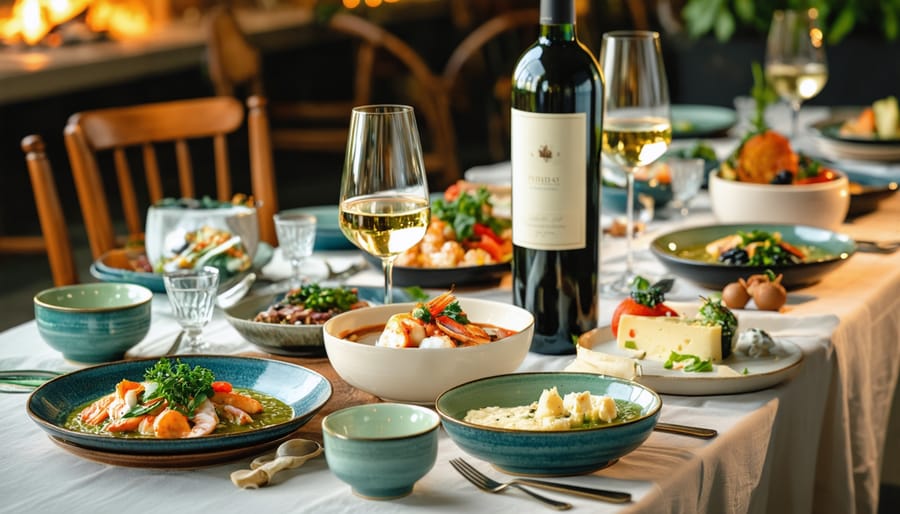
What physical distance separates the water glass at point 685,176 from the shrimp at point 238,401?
119cm

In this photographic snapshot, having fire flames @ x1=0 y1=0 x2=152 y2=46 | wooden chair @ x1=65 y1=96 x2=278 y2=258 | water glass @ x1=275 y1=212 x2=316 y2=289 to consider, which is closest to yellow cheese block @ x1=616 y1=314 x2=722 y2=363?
water glass @ x1=275 y1=212 x2=316 y2=289

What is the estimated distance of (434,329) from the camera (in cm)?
128

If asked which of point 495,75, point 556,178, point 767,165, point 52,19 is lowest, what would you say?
point 495,75

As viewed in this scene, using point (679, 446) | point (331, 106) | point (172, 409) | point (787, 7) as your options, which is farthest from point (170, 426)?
point (787, 7)

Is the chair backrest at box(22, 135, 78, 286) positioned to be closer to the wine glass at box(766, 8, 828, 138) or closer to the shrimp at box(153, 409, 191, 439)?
the shrimp at box(153, 409, 191, 439)

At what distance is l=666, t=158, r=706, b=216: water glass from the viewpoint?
7.18 ft

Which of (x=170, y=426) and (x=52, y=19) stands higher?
(x=52, y=19)

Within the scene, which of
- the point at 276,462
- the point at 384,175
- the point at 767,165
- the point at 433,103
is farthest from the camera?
the point at 433,103

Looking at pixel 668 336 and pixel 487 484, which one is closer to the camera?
pixel 487 484

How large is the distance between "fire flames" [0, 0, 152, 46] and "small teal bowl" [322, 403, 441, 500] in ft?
16.2

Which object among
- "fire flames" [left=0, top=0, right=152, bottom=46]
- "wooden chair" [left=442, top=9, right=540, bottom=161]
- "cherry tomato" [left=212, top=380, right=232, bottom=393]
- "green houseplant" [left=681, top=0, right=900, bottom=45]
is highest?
"fire flames" [left=0, top=0, right=152, bottom=46]

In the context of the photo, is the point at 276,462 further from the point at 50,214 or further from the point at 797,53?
the point at 797,53

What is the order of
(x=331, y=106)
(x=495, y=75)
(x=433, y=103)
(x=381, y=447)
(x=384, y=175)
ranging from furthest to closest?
(x=495, y=75) < (x=331, y=106) < (x=433, y=103) < (x=384, y=175) < (x=381, y=447)

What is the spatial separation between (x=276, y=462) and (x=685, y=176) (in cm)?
130
